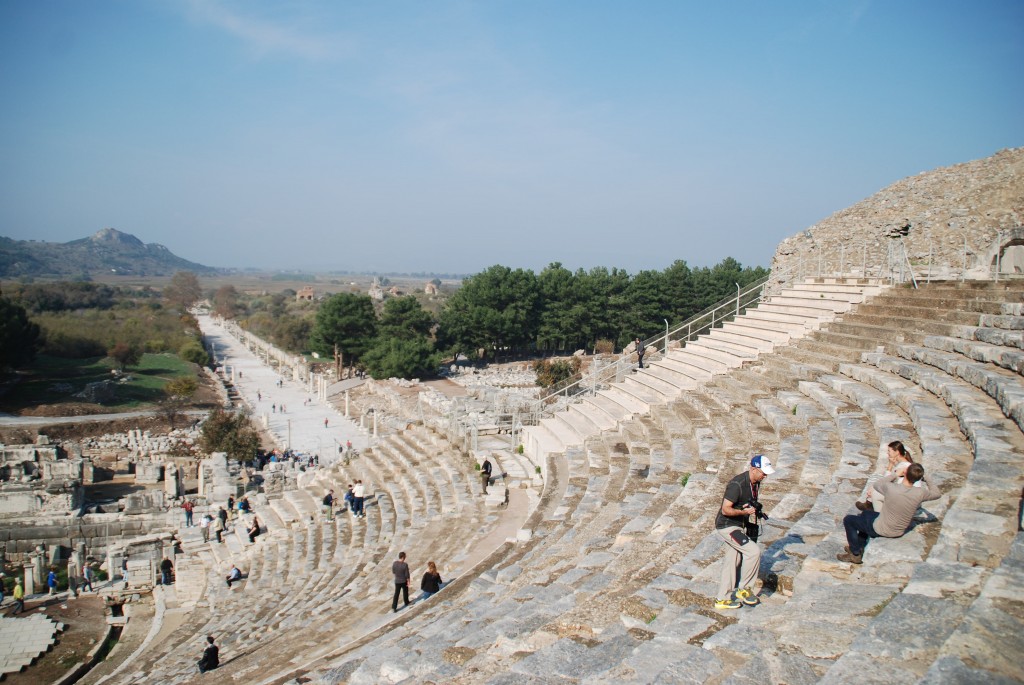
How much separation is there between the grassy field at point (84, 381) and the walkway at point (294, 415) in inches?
225

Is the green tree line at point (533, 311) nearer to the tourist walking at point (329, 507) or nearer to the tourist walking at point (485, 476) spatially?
the tourist walking at point (329, 507)

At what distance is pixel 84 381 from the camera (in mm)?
44594

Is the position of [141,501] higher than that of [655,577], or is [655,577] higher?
[655,577]

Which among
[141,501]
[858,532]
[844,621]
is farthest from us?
[141,501]

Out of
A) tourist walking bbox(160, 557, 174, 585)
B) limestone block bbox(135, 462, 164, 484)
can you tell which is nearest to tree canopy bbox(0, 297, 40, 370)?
limestone block bbox(135, 462, 164, 484)

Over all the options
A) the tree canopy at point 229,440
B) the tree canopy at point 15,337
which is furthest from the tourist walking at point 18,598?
the tree canopy at point 15,337

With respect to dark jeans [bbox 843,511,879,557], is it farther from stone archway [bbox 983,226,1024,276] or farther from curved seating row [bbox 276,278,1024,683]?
stone archway [bbox 983,226,1024,276]

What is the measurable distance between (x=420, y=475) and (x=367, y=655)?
9.89 m

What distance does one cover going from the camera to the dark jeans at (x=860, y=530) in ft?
15.3

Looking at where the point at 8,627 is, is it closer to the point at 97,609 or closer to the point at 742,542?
the point at 97,609

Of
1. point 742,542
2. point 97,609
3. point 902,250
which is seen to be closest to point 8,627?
point 97,609

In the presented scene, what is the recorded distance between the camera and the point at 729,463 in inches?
323

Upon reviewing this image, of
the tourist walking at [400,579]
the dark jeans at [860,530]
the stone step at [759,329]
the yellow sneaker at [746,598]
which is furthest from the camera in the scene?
the stone step at [759,329]

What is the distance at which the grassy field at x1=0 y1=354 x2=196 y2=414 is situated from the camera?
38.8 metres
